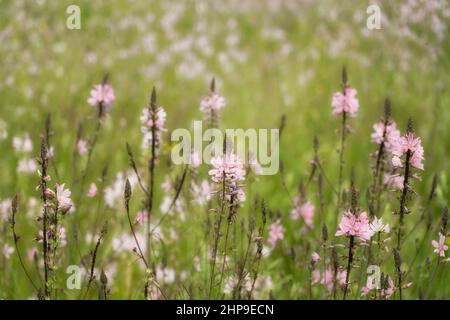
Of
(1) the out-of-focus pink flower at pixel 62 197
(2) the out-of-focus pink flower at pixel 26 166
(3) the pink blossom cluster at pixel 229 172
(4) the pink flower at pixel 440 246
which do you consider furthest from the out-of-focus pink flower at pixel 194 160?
(2) the out-of-focus pink flower at pixel 26 166

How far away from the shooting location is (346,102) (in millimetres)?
2242

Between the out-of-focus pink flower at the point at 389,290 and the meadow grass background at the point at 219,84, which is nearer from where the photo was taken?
the out-of-focus pink flower at the point at 389,290

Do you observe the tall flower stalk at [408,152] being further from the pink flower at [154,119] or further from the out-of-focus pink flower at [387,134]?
the pink flower at [154,119]

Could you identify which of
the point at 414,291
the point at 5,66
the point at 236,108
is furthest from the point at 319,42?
the point at 414,291

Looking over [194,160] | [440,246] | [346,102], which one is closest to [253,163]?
[194,160]

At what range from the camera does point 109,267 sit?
3.00 m

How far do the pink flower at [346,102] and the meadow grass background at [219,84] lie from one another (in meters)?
0.69

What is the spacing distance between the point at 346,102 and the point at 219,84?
3356 millimetres

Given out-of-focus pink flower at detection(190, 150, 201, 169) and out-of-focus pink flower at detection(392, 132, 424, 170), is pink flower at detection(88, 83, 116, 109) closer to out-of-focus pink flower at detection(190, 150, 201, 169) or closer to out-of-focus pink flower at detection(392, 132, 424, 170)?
out-of-focus pink flower at detection(190, 150, 201, 169)

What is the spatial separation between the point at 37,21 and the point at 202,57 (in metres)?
1.82

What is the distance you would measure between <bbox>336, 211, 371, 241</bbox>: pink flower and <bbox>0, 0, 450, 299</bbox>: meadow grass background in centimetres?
78

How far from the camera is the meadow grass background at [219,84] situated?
3184 mm

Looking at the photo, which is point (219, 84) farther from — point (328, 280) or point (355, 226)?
point (355, 226)
